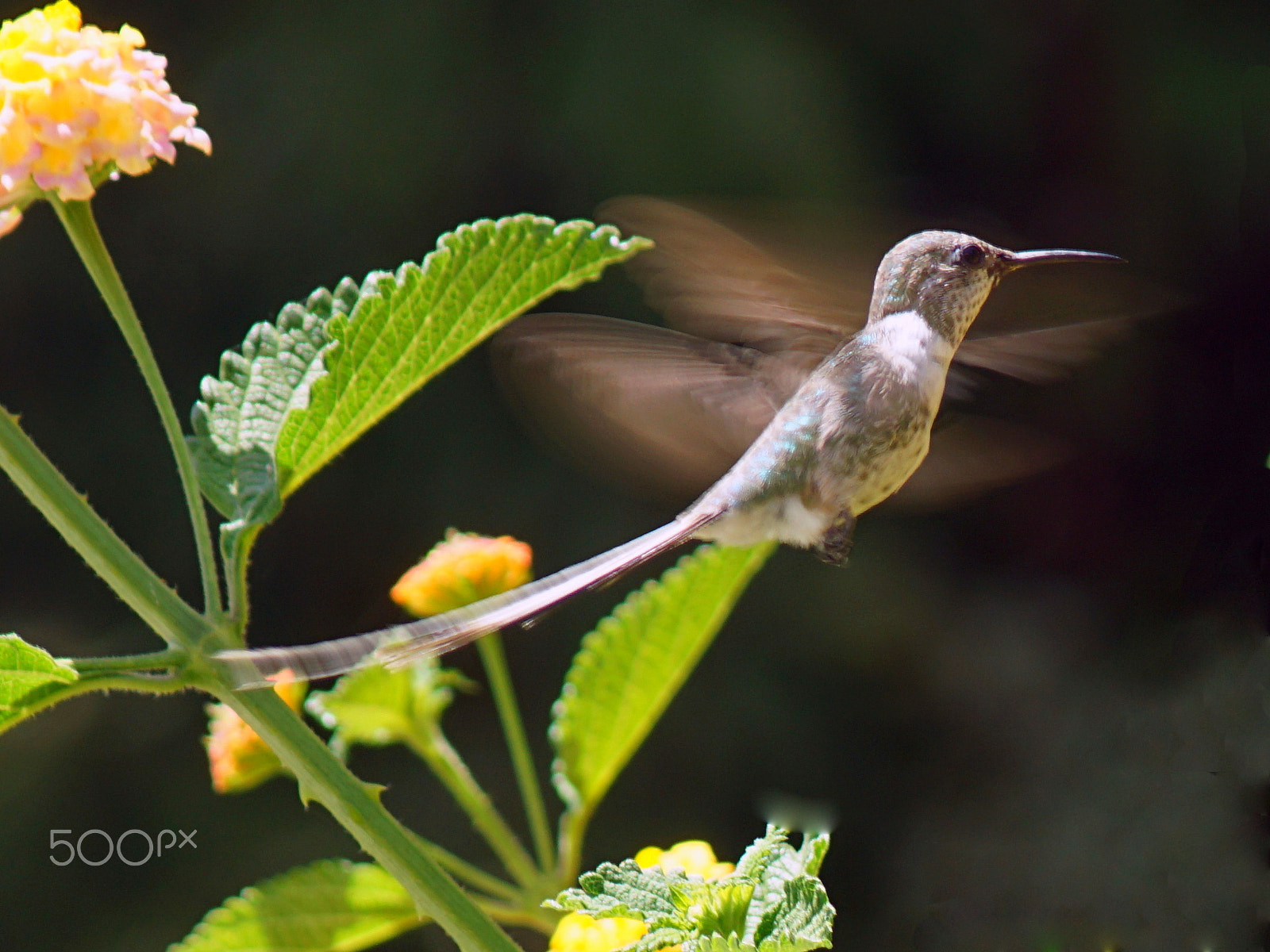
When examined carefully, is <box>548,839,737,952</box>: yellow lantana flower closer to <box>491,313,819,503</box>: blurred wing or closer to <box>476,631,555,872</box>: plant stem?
<box>476,631,555,872</box>: plant stem

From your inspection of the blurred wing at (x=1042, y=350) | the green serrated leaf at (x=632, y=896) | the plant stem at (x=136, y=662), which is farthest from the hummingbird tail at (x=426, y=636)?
the blurred wing at (x=1042, y=350)

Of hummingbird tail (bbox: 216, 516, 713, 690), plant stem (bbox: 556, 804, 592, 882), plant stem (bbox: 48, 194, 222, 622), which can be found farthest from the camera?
plant stem (bbox: 556, 804, 592, 882)

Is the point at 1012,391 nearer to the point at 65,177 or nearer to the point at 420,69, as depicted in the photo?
the point at 65,177

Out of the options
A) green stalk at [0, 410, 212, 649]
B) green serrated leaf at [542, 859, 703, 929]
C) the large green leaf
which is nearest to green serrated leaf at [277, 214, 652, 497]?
the large green leaf

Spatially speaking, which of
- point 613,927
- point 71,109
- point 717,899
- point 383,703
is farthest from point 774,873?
point 71,109

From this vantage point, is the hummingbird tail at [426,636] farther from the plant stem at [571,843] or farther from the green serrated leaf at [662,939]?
the plant stem at [571,843]

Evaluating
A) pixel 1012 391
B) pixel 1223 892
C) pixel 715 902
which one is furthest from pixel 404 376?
pixel 1012 391
